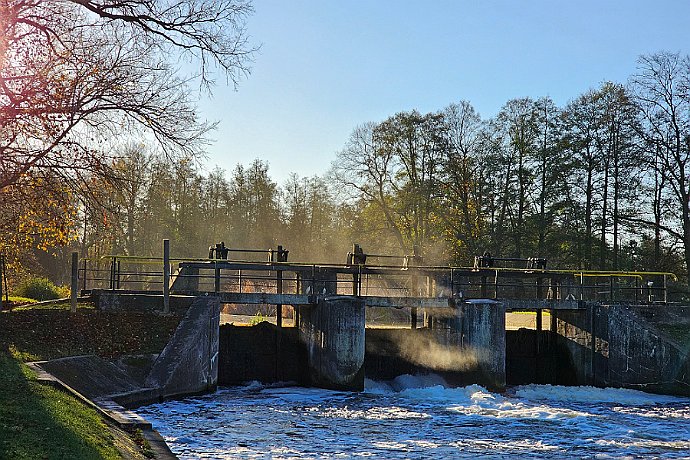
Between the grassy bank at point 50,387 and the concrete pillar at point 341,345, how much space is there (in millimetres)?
4314

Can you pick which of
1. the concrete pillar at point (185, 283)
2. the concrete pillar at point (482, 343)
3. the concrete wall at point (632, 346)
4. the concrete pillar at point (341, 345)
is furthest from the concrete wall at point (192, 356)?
the concrete wall at point (632, 346)

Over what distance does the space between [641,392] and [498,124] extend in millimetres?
19917

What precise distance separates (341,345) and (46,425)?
1337cm

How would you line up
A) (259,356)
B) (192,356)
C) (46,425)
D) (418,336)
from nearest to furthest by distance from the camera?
(46,425)
(192,356)
(259,356)
(418,336)

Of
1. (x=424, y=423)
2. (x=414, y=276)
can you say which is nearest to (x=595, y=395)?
(x=414, y=276)

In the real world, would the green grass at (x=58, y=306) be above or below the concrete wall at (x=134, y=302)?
below

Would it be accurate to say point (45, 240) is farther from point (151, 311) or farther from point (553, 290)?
point (553, 290)

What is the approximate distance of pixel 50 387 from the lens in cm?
1212

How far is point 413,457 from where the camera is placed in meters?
13.4

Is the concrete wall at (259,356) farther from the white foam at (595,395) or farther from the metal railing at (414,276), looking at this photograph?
the white foam at (595,395)

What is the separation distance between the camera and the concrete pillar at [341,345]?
22.1 metres

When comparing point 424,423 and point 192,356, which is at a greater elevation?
point 192,356

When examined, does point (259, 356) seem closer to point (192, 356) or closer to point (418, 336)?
point (192, 356)

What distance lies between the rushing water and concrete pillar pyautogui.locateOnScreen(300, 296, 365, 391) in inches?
22.1
